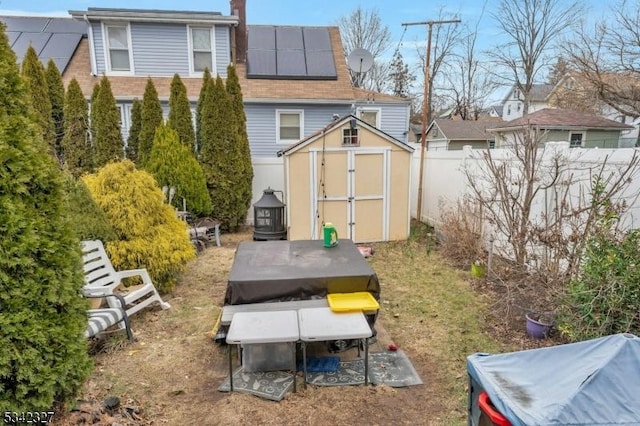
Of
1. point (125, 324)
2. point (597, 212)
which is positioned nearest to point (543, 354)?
point (597, 212)

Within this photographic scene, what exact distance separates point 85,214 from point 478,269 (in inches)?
215

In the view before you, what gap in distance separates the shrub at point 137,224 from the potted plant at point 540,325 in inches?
170

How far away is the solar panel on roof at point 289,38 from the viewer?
41.2 feet

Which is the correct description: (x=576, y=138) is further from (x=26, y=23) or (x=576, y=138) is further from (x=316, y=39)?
(x=26, y=23)

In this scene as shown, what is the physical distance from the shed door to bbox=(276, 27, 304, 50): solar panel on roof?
676 cm

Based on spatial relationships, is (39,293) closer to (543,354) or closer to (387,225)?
(543,354)

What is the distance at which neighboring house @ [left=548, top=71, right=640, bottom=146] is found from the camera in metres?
14.0

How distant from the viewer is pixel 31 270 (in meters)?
2.13

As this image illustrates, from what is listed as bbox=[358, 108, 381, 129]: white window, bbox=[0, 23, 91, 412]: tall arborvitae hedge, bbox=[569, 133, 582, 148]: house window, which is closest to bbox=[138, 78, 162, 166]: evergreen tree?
bbox=[0, 23, 91, 412]: tall arborvitae hedge

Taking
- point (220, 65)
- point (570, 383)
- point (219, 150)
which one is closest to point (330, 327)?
point (570, 383)

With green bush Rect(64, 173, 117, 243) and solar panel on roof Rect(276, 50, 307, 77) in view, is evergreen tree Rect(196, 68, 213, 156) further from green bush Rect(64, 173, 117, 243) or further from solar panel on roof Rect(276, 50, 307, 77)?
green bush Rect(64, 173, 117, 243)

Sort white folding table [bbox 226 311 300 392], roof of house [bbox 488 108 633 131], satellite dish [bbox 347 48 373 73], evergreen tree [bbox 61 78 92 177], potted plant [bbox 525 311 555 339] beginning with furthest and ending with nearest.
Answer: roof of house [bbox 488 108 633 131]
satellite dish [bbox 347 48 373 73]
evergreen tree [bbox 61 78 92 177]
potted plant [bbox 525 311 555 339]
white folding table [bbox 226 311 300 392]

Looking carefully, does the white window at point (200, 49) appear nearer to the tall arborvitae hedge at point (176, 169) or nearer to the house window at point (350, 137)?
the tall arborvitae hedge at point (176, 169)

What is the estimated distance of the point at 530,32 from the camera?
2039 centimetres
